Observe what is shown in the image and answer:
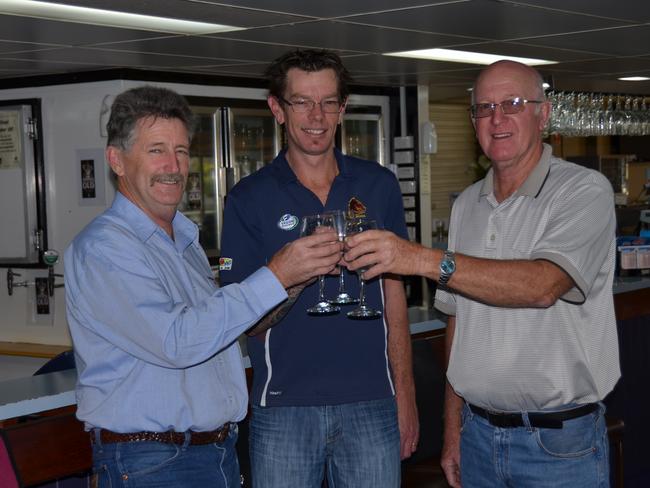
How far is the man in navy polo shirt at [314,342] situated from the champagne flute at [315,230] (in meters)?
0.07

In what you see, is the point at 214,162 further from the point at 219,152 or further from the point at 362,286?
the point at 362,286

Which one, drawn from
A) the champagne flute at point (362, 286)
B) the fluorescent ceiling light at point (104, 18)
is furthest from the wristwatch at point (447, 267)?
the fluorescent ceiling light at point (104, 18)

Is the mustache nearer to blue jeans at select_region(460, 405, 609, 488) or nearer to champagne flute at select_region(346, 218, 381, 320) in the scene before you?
champagne flute at select_region(346, 218, 381, 320)

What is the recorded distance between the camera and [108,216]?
2.50 m

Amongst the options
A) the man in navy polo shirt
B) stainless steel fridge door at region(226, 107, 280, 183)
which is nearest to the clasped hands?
the man in navy polo shirt

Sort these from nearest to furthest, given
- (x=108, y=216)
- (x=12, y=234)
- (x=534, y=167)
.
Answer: (x=108, y=216)
(x=534, y=167)
(x=12, y=234)

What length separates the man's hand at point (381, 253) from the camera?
7.79ft

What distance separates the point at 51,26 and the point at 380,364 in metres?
3.19

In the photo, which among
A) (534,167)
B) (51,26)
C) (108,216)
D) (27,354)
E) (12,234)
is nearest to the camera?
(108,216)

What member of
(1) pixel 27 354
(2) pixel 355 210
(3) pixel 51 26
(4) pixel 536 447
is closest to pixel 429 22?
(3) pixel 51 26

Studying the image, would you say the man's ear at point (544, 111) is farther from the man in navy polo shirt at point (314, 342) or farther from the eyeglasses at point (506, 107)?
the man in navy polo shirt at point (314, 342)

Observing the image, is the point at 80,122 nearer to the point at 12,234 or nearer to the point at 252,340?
the point at 12,234

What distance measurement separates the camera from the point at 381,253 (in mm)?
2379

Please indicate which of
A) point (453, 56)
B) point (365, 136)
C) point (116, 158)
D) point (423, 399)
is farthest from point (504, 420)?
point (365, 136)
